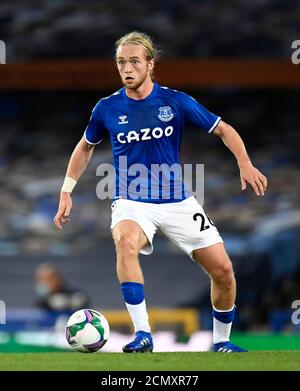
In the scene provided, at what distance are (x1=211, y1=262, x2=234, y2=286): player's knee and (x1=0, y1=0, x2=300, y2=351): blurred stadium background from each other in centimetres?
748

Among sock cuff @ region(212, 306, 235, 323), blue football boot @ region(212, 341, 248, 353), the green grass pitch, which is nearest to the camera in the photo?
the green grass pitch

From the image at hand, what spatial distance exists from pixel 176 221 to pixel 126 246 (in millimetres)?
446

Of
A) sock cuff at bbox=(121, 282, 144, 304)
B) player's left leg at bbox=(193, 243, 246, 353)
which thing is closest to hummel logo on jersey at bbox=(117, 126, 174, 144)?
player's left leg at bbox=(193, 243, 246, 353)

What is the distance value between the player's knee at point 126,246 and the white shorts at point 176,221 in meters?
0.20

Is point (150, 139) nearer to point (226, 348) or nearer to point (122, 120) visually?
point (122, 120)

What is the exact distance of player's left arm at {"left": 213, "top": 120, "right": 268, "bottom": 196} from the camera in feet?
20.9

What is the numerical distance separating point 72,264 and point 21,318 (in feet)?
6.40

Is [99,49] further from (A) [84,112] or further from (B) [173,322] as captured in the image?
(B) [173,322]

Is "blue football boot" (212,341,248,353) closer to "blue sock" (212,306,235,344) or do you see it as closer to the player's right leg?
"blue sock" (212,306,235,344)

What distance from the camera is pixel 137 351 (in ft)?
20.5

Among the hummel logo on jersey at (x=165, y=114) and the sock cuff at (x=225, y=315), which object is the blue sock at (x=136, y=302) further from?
the hummel logo on jersey at (x=165, y=114)

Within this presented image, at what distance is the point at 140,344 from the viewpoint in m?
6.28

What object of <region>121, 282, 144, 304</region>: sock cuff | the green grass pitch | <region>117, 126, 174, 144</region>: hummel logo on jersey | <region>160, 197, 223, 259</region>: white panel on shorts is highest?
<region>117, 126, 174, 144</region>: hummel logo on jersey
